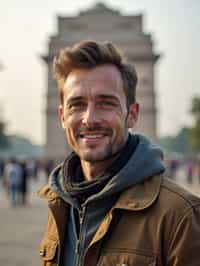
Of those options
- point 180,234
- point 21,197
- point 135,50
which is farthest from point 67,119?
point 135,50

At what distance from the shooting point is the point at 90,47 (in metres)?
1.87

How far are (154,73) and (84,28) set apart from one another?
7.73 m

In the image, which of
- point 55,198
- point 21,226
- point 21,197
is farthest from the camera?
point 21,197

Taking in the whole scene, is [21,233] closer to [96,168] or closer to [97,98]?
[96,168]

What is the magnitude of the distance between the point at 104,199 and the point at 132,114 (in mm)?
405

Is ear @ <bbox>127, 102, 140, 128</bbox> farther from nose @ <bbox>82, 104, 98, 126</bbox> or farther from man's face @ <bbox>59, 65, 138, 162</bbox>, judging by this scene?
nose @ <bbox>82, 104, 98, 126</bbox>

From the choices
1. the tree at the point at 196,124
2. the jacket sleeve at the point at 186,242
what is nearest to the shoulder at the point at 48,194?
the jacket sleeve at the point at 186,242

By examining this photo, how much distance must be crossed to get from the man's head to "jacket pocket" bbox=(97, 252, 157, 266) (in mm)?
400

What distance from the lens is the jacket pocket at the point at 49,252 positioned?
6.26 feet

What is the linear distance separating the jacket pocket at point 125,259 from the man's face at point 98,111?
0.40 metres

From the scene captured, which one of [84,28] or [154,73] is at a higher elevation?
[84,28]

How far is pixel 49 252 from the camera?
1.93 meters

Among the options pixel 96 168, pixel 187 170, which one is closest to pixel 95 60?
pixel 96 168

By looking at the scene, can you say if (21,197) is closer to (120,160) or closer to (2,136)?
(120,160)
